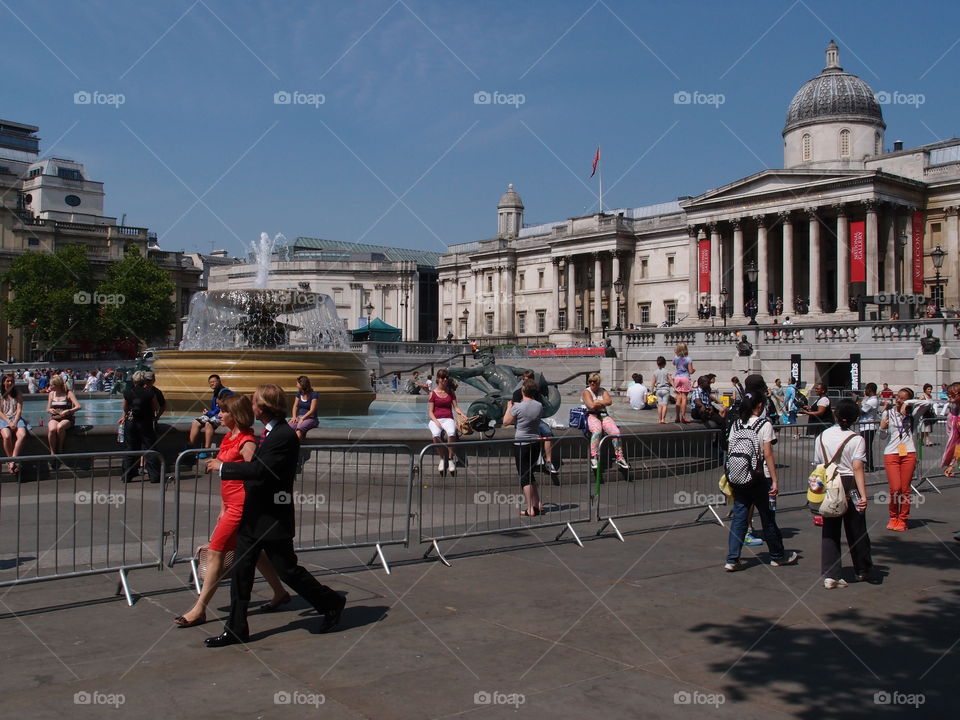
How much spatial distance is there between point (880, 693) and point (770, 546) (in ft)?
11.5

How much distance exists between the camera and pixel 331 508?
33.7ft

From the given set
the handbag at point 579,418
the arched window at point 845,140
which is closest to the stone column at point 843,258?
the arched window at point 845,140

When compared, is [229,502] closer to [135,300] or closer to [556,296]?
[135,300]

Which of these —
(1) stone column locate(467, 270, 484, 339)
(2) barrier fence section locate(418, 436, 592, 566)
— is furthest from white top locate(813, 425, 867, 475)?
(1) stone column locate(467, 270, 484, 339)

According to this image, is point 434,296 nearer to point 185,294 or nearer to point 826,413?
point 185,294

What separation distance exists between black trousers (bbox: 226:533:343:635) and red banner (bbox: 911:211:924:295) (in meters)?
58.8

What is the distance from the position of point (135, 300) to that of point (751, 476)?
68.5 metres

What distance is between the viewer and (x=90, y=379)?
40.3 meters

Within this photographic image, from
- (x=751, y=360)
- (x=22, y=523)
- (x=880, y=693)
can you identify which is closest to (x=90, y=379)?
(x=751, y=360)

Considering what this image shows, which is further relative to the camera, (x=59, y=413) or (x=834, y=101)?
(x=834, y=101)

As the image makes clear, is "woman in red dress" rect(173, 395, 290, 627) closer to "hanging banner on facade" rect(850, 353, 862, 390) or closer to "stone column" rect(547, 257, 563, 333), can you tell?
"hanging banner on facade" rect(850, 353, 862, 390)

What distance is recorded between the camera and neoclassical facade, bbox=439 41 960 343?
56906mm

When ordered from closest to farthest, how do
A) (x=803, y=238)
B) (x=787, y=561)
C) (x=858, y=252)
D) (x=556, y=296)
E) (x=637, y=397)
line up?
(x=787, y=561), (x=637, y=397), (x=858, y=252), (x=803, y=238), (x=556, y=296)

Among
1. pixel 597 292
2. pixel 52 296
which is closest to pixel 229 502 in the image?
pixel 52 296
